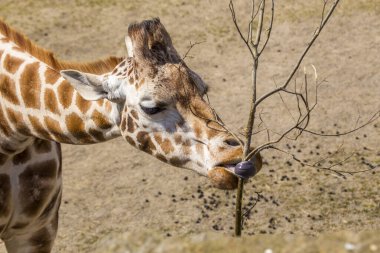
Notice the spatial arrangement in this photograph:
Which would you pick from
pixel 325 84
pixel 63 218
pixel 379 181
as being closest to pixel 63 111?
pixel 63 218

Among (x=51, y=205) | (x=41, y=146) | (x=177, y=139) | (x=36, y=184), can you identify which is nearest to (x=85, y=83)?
(x=177, y=139)

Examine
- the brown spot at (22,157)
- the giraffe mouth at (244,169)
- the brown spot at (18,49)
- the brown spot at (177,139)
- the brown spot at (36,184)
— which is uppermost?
the brown spot at (18,49)

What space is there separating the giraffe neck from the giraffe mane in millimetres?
78

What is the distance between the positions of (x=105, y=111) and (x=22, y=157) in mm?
1487

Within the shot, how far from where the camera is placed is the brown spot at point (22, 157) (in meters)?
7.37

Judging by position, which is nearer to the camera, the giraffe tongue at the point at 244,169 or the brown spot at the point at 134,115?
the giraffe tongue at the point at 244,169

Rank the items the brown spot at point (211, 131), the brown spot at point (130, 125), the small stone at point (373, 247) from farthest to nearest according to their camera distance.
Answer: the small stone at point (373, 247), the brown spot at point (130, 125), the brown spot at point (211, 131)

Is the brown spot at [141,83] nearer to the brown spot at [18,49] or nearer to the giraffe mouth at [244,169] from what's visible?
the giraffe mouth at [244,169]

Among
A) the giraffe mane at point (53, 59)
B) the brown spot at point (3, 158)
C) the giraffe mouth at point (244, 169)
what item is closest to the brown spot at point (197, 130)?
the giraffe mouth at point (244, 169)

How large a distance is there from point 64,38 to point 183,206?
20.2 feet

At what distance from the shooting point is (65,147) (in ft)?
41.8

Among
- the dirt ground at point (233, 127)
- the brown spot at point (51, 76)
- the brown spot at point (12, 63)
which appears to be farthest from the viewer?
the dirt ground at point (233, 127)

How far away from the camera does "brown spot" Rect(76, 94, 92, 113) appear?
21.2 ft

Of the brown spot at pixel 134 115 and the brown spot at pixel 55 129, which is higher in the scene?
→ the brown spot at pixel 134 115
